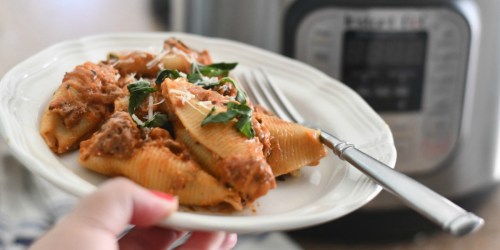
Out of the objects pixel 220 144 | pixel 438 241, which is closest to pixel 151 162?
pixel 220 144

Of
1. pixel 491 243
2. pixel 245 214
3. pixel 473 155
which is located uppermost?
pixel 245 214

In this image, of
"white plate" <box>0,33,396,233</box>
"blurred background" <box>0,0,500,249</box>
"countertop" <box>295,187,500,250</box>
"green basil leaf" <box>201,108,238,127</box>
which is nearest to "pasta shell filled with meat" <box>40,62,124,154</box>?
"white plate" <box>0,33,396,233</box>

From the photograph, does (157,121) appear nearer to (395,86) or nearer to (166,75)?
(166,75)

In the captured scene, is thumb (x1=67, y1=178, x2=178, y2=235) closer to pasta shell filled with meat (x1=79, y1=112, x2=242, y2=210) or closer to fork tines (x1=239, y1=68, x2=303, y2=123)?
pasta shell filled with meat (x1=79, y1=112, x2=242, y2=210)

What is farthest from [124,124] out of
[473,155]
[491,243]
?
[491,243]

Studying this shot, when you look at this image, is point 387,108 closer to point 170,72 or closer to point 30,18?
point 170,72

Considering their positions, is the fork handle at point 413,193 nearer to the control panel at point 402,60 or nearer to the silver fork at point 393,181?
the silver fork at point 393,181

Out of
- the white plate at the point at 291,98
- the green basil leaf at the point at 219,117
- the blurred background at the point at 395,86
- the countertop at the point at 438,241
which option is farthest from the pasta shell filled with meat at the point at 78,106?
the countertop at the point at 438,241
